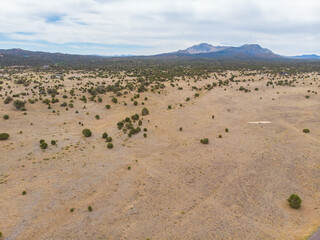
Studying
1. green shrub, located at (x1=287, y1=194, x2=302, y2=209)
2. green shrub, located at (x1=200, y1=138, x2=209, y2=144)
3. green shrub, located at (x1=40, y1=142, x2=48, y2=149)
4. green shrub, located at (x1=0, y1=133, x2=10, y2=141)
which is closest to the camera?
green shrub, located at (x1=287, y1=194, x2=302, y2=209)

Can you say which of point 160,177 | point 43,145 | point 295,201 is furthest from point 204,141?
Result: point 43,145

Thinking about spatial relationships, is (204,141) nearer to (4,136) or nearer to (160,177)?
(160,177)

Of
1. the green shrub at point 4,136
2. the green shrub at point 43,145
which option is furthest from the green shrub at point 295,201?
the green shrub at point 4,136

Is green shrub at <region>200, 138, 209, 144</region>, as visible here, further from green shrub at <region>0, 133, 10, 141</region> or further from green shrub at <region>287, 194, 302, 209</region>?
green shrub at <region>0, 133, 10, 141</region>

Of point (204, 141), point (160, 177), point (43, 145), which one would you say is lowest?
point (160, 177)

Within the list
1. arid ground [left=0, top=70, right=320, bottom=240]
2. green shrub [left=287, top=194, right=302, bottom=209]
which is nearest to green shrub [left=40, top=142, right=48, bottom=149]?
arid ground [left=0, top=70, right=320, bottom=240]

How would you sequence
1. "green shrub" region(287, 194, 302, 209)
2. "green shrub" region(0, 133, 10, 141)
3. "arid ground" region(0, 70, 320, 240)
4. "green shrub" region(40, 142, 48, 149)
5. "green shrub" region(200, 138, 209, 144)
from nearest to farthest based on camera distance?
"arid ground" region(0, 70, 320, 240) < "green shrub" region(287, 194, 302, 209) < "green shrub" region(40, 142, 48, 149) < "green shrub" region(0, 133, 10, 141) < "green shrub" region(200, 138, 209, 144)
